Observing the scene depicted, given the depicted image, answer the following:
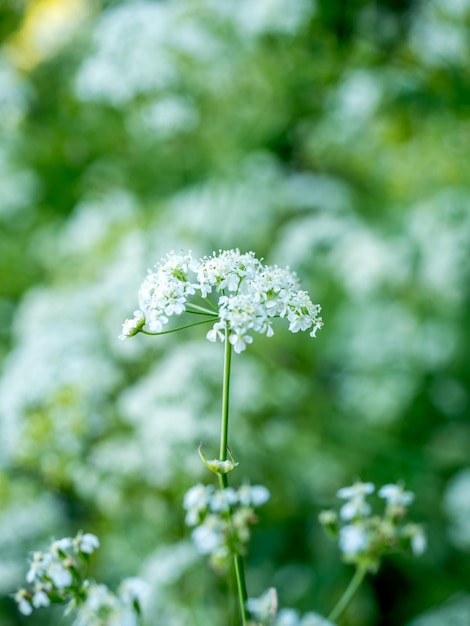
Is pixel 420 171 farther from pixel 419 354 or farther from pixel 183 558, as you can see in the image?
pixel 183 558

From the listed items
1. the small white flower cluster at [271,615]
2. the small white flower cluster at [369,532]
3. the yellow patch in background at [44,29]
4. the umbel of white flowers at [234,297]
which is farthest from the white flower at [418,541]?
the yellow patch in background at [44,29]

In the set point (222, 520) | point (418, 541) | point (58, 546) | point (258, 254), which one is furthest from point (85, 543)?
point (258, 254)

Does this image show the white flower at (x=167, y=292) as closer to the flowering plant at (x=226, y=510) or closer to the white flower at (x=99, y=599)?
the flowering plant at (x=226, y=510)

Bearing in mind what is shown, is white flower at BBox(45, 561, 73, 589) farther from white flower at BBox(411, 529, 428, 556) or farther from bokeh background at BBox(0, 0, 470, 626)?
bokeh background at BBox(0, 0, 470, 626)

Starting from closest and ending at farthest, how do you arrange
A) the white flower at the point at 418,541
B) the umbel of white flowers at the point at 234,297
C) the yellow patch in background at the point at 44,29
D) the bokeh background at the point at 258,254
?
the umbel of white flowers at the point at 234,297 < the white flower at the point at 418,541 < the bokeh background at the point at 258,254 < the yellow patch in background at the point at 44,29

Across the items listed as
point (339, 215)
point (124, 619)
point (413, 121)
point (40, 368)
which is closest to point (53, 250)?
point (40, 368)

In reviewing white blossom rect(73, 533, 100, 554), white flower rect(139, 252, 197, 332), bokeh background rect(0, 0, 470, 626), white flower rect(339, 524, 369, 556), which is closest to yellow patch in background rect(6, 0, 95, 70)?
bokeh background rect(0, 0, 470, 626)
